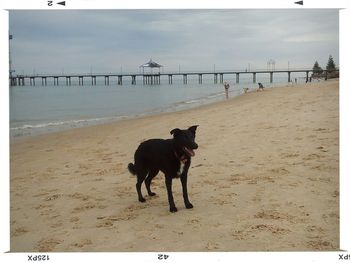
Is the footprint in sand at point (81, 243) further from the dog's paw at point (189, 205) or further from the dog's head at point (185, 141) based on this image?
the dog's head at point (185, 141)

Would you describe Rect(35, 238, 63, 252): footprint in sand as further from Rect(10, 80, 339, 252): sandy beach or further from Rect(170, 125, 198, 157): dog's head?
Rect(170, 125, 198, 157): dog's head

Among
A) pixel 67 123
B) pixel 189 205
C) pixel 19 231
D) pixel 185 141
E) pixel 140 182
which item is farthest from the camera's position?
pixel 67 123

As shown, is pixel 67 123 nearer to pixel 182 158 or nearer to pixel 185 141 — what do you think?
pixel 182 158

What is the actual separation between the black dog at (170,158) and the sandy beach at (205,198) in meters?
0.31

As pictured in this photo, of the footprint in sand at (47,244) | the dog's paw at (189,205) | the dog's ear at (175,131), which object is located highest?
the dog's ear at (175,131)

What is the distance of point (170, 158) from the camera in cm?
380

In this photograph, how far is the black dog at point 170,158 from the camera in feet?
11.9

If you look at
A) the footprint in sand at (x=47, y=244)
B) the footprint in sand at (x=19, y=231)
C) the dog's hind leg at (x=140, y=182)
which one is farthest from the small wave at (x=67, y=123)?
the footprint in sand at (x=47, y=244)

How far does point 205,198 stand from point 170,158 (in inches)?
26.7

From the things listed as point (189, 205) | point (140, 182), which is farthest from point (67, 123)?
point (189, 205)

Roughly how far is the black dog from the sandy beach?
1.00 ft

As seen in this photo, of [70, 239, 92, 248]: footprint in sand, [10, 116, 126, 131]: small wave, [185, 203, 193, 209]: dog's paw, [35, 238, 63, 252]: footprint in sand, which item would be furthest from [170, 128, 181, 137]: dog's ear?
[10, 116, 126, 131]: small wave

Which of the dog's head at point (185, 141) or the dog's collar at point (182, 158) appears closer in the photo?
the dog's head at point (185, 141)

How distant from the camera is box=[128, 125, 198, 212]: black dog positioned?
3623 millimetres
